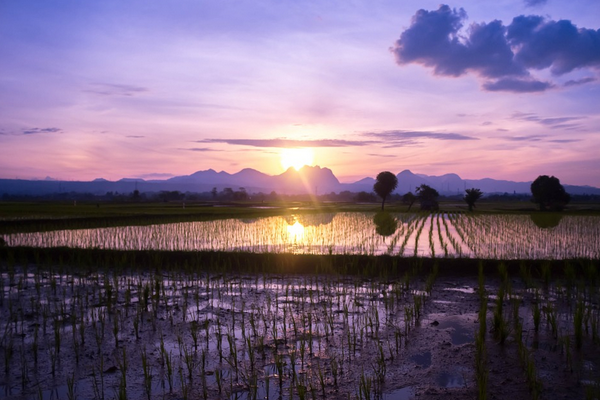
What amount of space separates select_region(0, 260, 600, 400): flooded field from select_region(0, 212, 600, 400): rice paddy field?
20 mm

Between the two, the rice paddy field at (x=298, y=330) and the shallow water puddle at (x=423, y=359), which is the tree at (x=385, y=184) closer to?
the rice paddy field at (x=298, y=330)

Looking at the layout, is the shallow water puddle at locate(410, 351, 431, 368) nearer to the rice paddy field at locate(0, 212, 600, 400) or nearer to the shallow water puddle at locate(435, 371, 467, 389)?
the rice paddy field at locate(0, 212, 600, 400)

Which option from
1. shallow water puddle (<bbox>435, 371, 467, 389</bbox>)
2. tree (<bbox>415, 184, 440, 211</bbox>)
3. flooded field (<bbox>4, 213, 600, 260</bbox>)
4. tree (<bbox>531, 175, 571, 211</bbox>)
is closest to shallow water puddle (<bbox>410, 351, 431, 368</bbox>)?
shallow water puddle (<bbox>435, 371, 467, 389</bbox>)

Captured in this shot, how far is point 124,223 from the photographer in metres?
19.8

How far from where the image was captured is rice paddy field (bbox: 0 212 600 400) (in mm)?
3928

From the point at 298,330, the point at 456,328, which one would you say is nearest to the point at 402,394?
the point at 298,330

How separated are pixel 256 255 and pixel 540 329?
6.27m

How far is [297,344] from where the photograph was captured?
490cm

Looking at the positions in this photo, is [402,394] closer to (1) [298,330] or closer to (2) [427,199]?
(1) [298,330]

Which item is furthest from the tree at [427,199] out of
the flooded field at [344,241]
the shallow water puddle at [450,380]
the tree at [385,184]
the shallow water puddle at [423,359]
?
the shallow water puddle at [450,380]

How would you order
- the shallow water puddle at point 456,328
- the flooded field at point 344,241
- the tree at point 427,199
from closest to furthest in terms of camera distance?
the shallow water puddle at point 456,328 → the flooded field at point 344,241 → the tree at point 427,199

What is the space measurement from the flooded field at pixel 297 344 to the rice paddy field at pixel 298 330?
0.07 feet

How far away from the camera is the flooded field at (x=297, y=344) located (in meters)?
3.88

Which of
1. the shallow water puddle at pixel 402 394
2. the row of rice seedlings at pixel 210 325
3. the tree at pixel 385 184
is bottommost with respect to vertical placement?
the shallow water puddle at pixel 402 394
